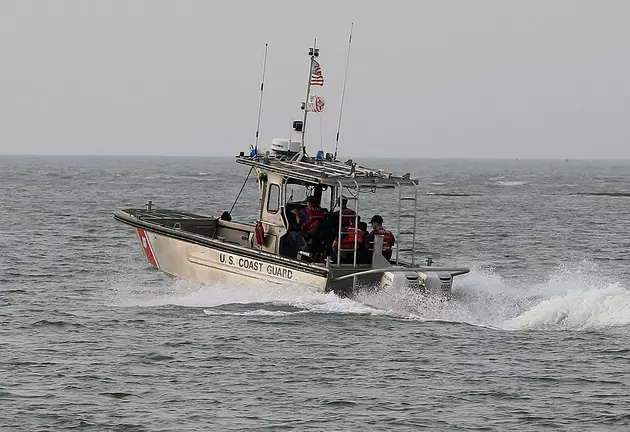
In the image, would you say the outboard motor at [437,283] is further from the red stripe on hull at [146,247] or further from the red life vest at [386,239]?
the red stripe on hull at [146,247]

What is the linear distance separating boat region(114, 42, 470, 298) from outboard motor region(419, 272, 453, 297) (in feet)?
0.06

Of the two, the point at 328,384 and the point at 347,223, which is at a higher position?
the point at 347,223

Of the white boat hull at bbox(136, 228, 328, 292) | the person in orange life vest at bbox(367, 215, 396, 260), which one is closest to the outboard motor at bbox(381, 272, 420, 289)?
the white boat hull at bbox(136, 228, 328, 292)

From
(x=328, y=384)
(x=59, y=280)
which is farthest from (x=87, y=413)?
(x=59, y=280)

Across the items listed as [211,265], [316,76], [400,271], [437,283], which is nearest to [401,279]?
[400,271]

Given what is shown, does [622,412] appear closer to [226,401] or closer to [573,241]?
[226,401]

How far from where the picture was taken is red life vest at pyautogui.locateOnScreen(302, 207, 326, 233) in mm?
21578

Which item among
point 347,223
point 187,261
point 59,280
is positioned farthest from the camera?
point 59,280

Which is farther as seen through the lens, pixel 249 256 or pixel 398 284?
pixel 249 256

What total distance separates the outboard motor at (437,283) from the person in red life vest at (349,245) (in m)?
1.42

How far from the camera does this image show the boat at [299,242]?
2047cm

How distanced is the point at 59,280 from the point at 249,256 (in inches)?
271

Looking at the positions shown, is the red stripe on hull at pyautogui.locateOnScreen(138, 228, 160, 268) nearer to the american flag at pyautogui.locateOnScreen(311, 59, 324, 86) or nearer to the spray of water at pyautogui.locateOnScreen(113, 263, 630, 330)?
the spray of water at pyautogui.locateOnScreen(113, 263, 630, 330)

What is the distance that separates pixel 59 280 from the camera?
87.9 feet
